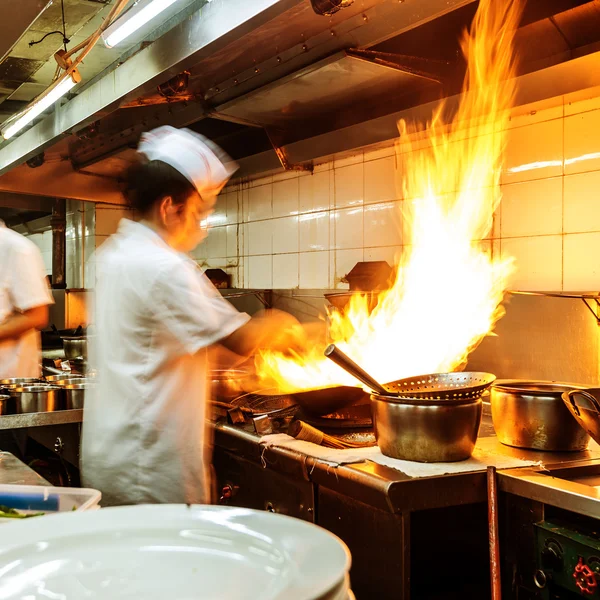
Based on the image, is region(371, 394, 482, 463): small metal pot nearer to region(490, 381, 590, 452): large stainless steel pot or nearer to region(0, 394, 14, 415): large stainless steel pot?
region(490, 381, 590, 452): large stainless steel pot

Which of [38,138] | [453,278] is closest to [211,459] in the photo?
[453,278]

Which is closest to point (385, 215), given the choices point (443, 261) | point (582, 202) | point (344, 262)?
point (344, 262)

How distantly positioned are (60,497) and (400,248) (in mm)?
2610

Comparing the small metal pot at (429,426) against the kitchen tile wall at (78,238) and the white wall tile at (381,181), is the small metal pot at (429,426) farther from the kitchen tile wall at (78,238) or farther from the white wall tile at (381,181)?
the kitchen tile wall at (78,238)

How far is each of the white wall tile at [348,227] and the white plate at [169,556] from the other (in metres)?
2.94

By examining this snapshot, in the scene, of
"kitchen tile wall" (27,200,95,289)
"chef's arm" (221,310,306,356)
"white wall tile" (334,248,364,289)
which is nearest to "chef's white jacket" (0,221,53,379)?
"chef's arm" (221,310,306,356)

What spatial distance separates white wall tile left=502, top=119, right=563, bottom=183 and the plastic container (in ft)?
7.69

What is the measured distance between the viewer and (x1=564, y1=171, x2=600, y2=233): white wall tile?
2533mm

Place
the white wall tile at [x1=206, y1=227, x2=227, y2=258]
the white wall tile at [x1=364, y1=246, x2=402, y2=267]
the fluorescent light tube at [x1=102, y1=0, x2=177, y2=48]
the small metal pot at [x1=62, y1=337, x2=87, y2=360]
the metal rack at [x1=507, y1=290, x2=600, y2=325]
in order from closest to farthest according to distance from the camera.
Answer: the fluorescent light tube at [x1=102, y1=0, x2=177, y2=48], the metal rack at [x1=507, y1=290, x2=600, y2=325], the white wall tile at [x1=364, y1=246, x2=402, y2=267], the small metal pot at [x1=62, y1=337, x2=87, y2=360], the white wall tile at [x1=206, y1=227, x2=227, y2=258]

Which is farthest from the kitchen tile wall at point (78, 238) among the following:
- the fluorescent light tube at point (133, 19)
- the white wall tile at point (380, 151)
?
the fluorescent light tube at point (133, 19)

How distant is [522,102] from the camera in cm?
246

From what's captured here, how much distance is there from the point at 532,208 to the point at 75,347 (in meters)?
3.44

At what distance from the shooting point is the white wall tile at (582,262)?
253cm

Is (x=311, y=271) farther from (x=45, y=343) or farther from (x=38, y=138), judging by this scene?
(x=45, y=343)
